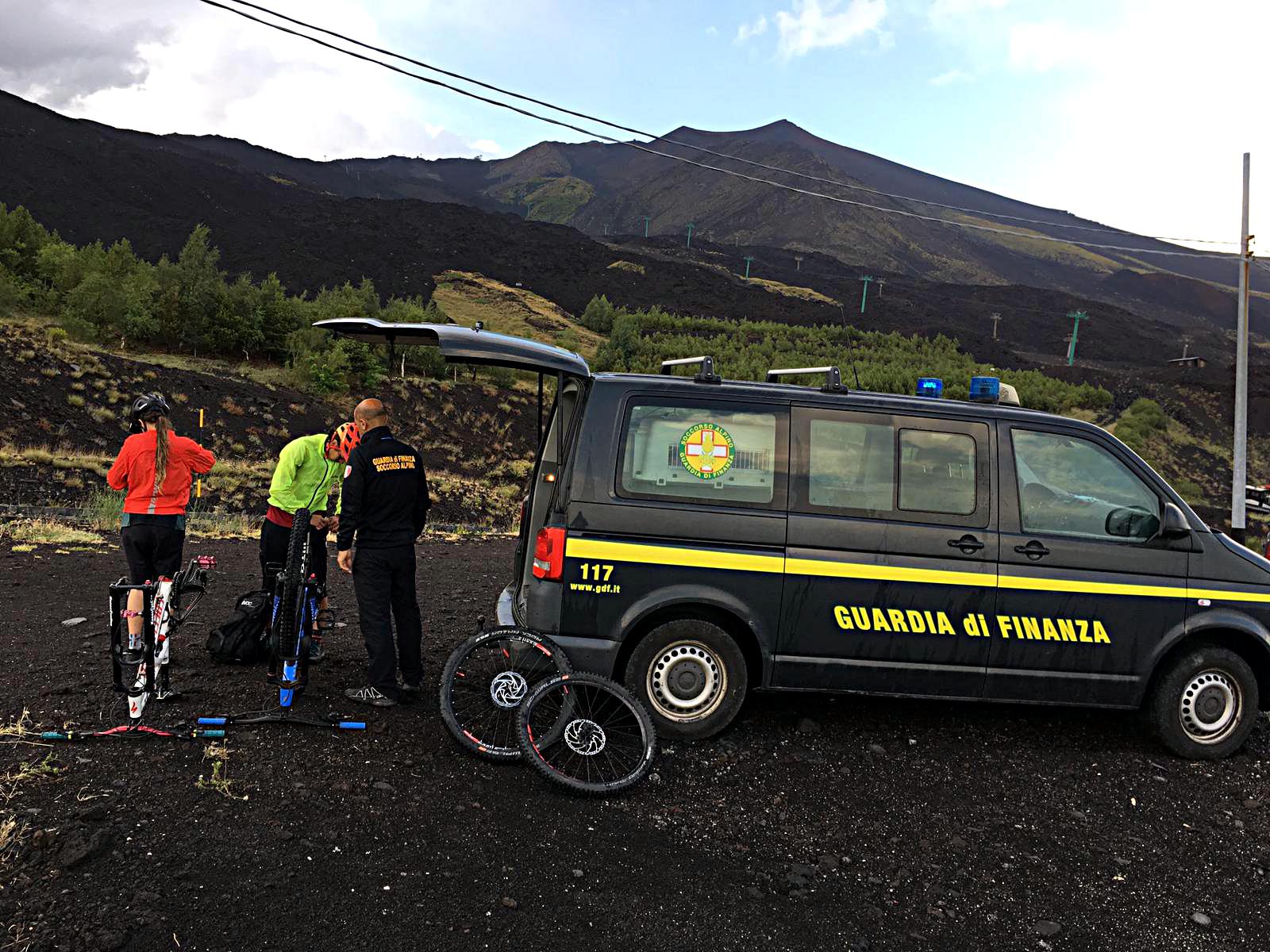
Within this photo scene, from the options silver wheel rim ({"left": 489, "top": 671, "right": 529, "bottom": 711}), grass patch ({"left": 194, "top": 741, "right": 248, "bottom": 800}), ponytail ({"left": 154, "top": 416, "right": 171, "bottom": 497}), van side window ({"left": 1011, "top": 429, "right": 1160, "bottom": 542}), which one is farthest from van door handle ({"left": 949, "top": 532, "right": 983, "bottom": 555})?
ponytail ({"left": 154, "top": 416, "right": 171, "bottom": 497})

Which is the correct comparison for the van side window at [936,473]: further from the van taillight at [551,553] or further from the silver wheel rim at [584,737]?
the silver wheel rim at [584,737]

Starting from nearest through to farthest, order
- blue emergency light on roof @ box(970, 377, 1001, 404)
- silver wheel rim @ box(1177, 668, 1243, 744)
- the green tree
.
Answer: silver wheel rim @ box(1177, 668, 1243, 744)
blue emergency light on roof @ box(970, 377, 1001, 404)
the green tree

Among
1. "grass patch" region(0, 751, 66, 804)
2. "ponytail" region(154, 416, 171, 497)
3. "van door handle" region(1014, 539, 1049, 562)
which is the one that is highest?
"ponytail" region(154, 416, 171, 497)

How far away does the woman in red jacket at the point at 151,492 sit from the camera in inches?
204

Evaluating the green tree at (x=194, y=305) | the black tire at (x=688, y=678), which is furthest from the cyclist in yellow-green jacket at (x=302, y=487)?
the green tree at (x=194, y=305)

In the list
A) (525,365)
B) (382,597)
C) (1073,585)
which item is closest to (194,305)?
(382,597)

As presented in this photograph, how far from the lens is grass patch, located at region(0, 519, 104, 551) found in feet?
36.1

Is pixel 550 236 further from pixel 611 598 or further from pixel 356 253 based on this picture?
pixel 611 598

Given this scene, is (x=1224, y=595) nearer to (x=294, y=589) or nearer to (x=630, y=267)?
(x=294, y=589)

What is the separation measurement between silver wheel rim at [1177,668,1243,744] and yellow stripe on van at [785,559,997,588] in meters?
1.78

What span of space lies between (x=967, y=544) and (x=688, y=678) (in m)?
1.86

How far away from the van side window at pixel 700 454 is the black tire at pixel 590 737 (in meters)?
1.18

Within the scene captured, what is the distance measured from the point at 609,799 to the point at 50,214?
142 metres

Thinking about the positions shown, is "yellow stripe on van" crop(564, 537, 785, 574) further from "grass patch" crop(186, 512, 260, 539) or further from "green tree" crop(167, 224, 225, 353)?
"green tree" crop(167, 224, 225, 353)
